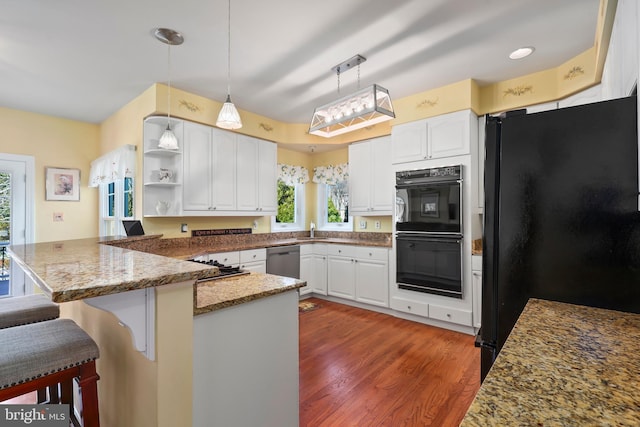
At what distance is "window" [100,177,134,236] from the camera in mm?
3424

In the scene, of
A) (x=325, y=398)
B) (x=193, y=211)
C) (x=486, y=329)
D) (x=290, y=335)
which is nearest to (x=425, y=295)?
(x=325, y=398)

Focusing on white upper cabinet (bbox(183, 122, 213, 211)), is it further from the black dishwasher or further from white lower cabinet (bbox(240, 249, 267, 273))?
the black dishwasher

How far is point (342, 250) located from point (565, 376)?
3474 millimetres

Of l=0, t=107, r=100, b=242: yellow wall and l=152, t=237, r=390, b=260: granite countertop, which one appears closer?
l=152, t=237, r=390, b=260: granite countertop

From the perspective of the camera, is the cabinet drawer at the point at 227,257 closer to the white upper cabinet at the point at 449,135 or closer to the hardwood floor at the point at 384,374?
the hardwood floor at the point at 384,374

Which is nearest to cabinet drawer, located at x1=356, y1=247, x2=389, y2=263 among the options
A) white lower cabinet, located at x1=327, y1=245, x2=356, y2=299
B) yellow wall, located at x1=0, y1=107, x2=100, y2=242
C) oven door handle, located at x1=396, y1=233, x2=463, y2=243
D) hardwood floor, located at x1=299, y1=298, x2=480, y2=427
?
white lower cabinet, located at x1=327, y1=245, x2=356, y2=299

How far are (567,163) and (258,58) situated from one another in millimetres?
2341

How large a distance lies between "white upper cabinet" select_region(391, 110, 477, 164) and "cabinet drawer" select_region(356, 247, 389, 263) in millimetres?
1088

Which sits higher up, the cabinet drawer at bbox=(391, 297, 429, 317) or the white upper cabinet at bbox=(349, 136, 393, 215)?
the white upper cabinet at bbox=(349, 136, 393, 215)

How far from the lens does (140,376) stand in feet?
3.42

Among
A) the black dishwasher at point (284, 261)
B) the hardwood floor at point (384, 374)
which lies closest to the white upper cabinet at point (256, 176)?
the black dishwasher at point (284, 261)

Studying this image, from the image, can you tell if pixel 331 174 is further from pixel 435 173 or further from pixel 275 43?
pixel 275 43

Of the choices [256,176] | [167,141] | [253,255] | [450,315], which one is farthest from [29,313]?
[450,315]

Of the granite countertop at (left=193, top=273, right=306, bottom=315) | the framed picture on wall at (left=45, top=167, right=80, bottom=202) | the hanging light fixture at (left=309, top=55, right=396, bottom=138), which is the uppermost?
the hanging light fixture at (left=309, top=55, right=396, bottom=138)
